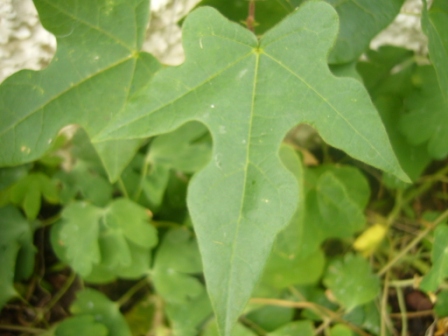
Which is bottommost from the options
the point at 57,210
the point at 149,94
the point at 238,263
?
the point at 57,210

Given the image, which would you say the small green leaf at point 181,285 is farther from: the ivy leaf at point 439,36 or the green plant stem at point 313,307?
the ivy leaf at point 439,36

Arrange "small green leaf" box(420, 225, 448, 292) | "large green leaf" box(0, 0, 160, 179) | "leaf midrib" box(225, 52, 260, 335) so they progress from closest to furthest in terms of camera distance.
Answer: "leaf midrib" box(225, 52, 260, 335) → "large green leaf" box(0, 0, 160, 179) → "small green leaf" box(420, 225, 448, 292)

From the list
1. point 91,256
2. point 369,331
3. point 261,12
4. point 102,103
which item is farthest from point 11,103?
point 369,331

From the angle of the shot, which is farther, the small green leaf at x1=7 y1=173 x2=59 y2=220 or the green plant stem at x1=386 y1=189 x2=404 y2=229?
the green plant stem at x1=386 y1=189 x2=404 y2=229

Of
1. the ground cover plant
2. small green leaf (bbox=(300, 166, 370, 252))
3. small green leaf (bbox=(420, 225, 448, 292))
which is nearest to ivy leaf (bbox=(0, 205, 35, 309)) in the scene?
the ground cover plant

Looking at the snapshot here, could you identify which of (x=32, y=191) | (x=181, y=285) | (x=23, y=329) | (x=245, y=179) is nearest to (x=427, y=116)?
(x=245, y=179)

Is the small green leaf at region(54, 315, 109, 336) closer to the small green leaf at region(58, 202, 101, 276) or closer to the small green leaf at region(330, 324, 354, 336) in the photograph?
the small green leaf at region(58, 202, 101, 276)

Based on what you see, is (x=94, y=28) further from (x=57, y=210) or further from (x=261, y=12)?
(x=57, y=210)
